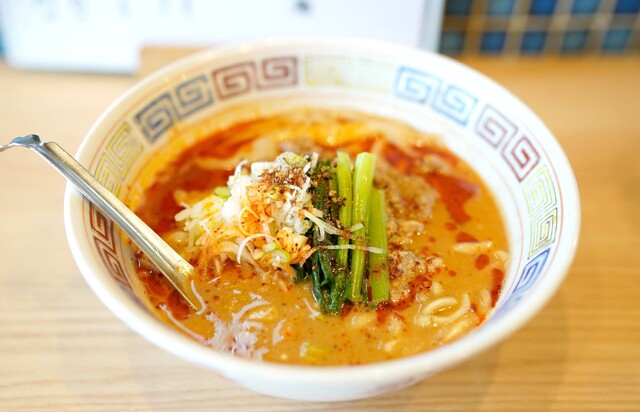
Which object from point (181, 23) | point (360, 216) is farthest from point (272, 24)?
point (360, 216)

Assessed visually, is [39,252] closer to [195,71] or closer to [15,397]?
[15,397]

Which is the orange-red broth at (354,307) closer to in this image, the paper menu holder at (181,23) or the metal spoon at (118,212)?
the metal spoon at (118,212)

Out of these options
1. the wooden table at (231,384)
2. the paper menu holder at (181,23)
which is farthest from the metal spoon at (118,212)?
the paper menu holder at (181,23)

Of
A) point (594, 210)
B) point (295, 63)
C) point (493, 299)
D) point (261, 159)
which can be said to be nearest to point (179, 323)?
point (261, 159)

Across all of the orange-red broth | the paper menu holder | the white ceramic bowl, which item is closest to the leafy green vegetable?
the orange-red broth

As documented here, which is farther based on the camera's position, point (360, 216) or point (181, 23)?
point (181, 23)

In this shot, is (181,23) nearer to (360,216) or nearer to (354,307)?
(360,216)
